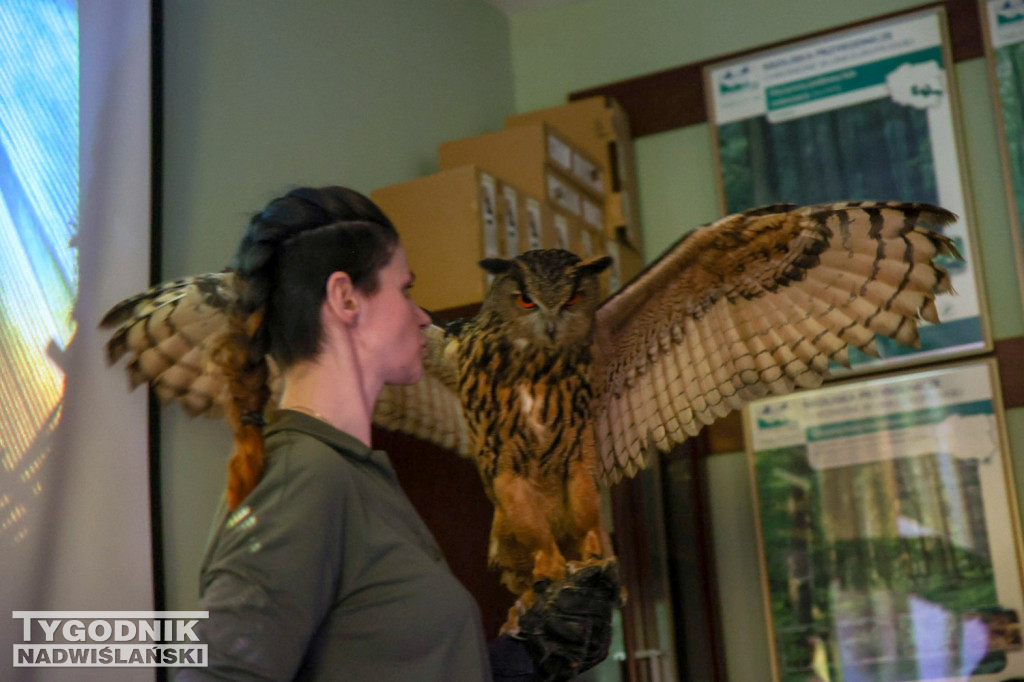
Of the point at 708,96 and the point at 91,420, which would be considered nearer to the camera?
the point at 91,420

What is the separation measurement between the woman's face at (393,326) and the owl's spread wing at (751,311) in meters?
0.82

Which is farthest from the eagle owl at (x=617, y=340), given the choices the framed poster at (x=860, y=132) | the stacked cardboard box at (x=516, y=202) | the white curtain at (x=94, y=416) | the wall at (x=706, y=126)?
the wall at (x=706, y=126)

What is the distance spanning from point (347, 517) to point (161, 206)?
133cm

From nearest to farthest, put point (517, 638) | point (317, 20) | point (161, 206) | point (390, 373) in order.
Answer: point (390, 373) → point (517, 638) → point (161, 206) → point (317, 20)

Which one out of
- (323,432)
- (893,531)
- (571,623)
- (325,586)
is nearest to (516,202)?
(893,531)

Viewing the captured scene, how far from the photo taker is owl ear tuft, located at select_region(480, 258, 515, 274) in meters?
1.75

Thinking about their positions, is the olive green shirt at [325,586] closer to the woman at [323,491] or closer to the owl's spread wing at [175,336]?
the woman at [323,491]

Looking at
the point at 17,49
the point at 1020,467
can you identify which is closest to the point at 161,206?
the point at 17,49

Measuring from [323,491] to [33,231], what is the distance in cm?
112

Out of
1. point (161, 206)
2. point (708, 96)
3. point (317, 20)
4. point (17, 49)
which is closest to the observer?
point (17, 49)

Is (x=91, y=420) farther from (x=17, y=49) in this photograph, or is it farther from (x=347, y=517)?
(x=347, y=517)

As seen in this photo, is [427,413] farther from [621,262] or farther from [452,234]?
[621,262]

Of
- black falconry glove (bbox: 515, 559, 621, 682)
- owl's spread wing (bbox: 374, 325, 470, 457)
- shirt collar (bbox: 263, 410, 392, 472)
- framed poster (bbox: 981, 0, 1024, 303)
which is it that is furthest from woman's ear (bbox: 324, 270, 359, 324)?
framed poster (bbox: 981, 0, 1024, 303)

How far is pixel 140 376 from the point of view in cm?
184
